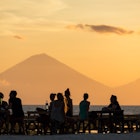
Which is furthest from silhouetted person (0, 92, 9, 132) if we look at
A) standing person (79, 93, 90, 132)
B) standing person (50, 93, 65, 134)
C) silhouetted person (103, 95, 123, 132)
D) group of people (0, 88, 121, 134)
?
silhouetted person (103, 95, 123, 132)

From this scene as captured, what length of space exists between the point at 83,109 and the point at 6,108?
3260 mm

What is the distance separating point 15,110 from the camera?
81.8 ft

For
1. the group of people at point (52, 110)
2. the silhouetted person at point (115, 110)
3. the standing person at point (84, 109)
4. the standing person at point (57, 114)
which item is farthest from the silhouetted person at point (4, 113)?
the silhouetted person at point (115, 110)

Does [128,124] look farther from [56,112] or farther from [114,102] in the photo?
[56,112]

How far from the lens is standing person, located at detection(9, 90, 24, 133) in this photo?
81.0 feet

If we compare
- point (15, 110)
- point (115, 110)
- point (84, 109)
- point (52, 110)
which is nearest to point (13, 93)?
point (15, 110)

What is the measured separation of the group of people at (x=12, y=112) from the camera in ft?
81.1

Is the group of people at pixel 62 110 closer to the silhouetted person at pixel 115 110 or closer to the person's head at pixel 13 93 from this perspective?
the silhouetted person at pixel 115 110

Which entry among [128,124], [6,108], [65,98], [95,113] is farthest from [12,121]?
[128,124]

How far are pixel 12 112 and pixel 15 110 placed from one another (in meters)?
0.20

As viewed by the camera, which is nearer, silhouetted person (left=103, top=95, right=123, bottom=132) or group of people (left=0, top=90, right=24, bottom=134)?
group of people (left=0, top=90, right=24, bottom=134)

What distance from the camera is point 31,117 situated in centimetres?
2739

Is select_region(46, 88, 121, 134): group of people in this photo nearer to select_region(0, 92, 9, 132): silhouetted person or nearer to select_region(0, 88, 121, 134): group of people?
select_region(0, 88, 121, 134): group of people

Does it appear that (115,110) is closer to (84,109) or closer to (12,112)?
(84,109)
